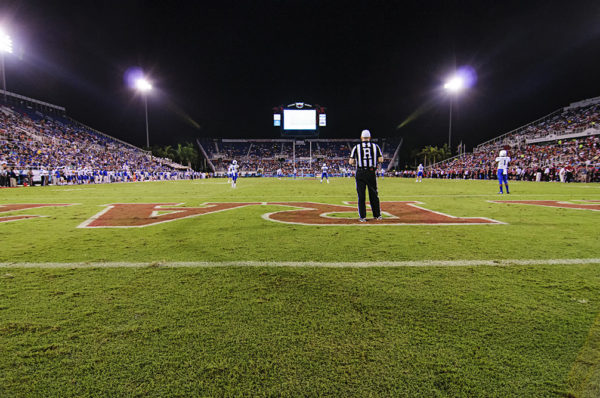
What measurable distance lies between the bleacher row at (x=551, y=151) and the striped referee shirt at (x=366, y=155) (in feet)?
93.0

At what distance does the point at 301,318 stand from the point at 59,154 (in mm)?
42362

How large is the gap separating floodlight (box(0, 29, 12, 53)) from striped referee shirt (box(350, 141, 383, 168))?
43.1 meters

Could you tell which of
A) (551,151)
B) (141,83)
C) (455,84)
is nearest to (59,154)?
(141,83)

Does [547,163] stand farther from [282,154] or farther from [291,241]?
[282,154]

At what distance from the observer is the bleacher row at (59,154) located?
2609 cm

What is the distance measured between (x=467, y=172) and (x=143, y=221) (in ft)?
141

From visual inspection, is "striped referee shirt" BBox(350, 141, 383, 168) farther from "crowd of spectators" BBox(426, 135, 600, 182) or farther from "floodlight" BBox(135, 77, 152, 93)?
"floodlight" BBox(135, 77, 152, 93)

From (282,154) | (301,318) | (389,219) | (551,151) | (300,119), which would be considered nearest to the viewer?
(301,318)

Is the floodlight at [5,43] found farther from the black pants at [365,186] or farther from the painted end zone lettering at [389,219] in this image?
the black pants at [365,186]

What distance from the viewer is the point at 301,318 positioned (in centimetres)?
207

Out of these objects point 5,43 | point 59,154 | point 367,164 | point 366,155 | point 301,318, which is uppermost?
point 5,43

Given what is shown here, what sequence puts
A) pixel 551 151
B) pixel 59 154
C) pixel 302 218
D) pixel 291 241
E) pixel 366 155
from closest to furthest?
pixel 291 241
pixel 366 155
pixel 302 218
pixel 59 154
pixel 551 151

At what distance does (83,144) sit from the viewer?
41625mm

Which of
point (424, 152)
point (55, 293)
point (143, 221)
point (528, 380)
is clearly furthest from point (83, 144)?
point (424, 152)
